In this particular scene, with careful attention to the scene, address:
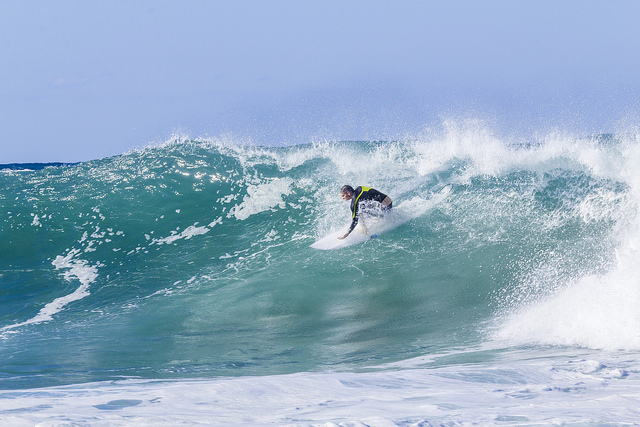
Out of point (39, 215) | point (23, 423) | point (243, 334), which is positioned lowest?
point (243, 334)

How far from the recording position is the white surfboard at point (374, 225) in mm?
9656

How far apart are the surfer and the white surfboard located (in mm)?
150

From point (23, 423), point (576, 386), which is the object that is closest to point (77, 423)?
point (23, 423)

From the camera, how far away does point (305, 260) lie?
9570 millimetres

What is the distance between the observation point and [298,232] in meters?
10.7

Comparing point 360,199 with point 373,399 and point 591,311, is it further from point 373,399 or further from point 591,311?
point 373,399

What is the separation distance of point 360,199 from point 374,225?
2.12ft

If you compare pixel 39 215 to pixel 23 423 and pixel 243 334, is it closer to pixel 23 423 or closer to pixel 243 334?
pixel 243 334

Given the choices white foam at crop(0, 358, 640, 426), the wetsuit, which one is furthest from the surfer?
white foam at crop(0, 358, 640, 426)

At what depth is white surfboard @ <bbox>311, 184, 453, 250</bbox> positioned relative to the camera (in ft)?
31.7

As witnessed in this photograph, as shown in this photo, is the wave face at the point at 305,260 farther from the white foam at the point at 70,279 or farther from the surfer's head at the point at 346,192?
the surfer's head at the point at 346,192

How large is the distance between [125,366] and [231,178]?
7516mm

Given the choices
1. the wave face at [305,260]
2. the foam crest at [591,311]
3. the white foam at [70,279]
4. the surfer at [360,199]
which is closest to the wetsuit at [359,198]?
the surfer at [360,199]

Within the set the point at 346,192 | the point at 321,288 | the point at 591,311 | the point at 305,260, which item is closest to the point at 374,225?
the point at 346,192
